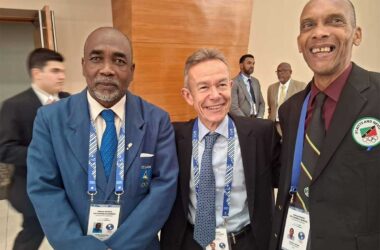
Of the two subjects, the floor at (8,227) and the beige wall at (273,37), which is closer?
the floor at (8,227)

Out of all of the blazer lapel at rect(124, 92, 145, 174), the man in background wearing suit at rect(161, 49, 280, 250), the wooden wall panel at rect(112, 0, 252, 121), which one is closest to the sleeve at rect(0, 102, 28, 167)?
the blazer lapel at rect(124, 92, 145, 174)

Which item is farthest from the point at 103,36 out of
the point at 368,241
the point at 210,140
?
the point at 368,241

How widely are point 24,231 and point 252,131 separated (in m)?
2.06

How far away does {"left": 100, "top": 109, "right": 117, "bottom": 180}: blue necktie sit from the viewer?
150cm

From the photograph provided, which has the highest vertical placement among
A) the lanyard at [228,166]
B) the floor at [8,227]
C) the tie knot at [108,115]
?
the tie knot at [108,115]

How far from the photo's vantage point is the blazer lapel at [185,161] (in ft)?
5.54

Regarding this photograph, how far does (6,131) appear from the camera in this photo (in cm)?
242

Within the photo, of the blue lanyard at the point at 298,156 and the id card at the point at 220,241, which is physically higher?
the blue lanyard at the point at 298,156

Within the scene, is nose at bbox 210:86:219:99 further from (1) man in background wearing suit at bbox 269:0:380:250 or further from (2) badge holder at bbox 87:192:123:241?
(2) badge holder at bbox 87:192:123:241

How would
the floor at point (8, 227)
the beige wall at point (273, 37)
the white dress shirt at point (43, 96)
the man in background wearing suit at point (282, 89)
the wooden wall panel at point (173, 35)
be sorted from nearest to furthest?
the white dress shirt at point (43, 96), the floor at point (8, 227), the wooden wall panel at point (173, 35), the man in background wearing suit at point (282, 89), the beige wall at point (273, 37)

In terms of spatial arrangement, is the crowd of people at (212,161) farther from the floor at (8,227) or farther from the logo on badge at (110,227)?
the floor at (8,227)

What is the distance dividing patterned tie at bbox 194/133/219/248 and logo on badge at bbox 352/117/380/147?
0.68 m

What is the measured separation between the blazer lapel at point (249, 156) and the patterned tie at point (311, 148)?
25 centimetres

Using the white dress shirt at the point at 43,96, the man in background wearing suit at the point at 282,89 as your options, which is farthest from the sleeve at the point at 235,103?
A: the white dress shirt at the point at 43,96
